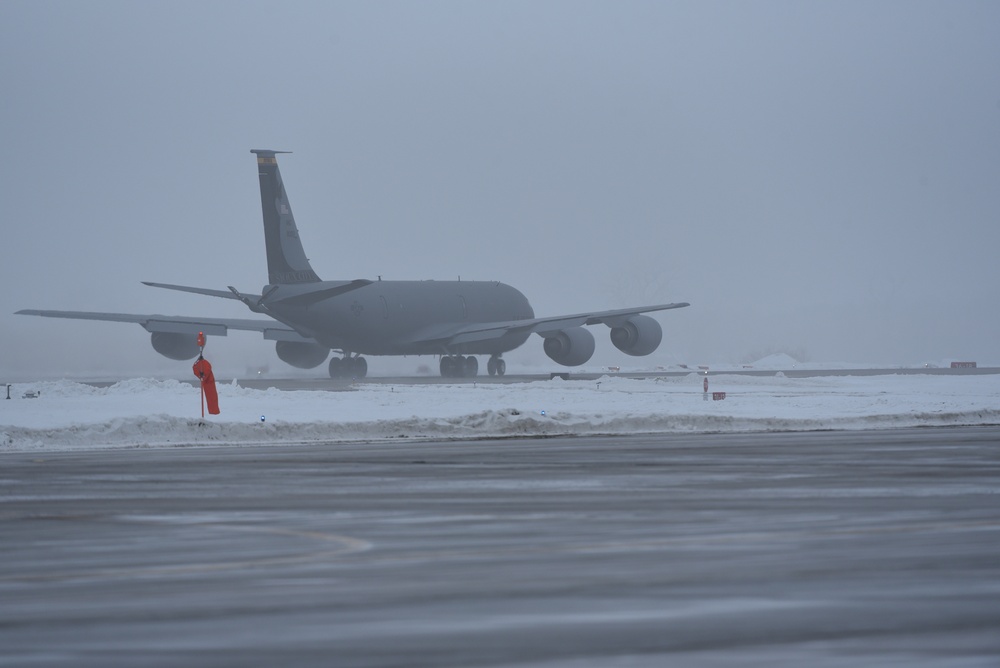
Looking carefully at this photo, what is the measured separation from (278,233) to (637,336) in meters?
14.9

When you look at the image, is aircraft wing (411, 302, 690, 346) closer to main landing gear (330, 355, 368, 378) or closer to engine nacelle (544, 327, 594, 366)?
engine nacelle (544, 327, 594, 366)

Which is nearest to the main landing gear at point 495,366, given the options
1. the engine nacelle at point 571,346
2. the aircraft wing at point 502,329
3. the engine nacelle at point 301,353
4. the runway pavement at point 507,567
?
the aircraft wing at point 502,329

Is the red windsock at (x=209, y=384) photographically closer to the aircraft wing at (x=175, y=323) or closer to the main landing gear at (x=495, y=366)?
the aircraft wing at (x=175, y=323)

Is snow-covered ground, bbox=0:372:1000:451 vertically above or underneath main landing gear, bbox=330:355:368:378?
underneath

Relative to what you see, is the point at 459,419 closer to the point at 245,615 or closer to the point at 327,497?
the point at 327,497

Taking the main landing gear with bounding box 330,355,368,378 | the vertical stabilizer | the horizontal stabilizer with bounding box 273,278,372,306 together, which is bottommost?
the main landing gear with bounding box 330,355,368,378

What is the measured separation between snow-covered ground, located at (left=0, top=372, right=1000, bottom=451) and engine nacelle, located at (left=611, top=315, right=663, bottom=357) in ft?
20.1

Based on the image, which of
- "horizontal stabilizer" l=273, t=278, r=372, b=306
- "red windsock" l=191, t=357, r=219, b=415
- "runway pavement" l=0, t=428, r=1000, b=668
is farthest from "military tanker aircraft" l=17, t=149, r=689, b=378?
"runway pavement" l=0, t=428, r=1000, b=668

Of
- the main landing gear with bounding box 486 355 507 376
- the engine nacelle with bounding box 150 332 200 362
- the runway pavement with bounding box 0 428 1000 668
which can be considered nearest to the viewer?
the runway pavement with bounding box 0 428 1000 668

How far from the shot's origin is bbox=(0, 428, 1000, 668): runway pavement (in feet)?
22.8

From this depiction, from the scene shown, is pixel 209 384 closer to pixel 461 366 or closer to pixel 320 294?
pixel 320 294

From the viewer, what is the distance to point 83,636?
23.9ft

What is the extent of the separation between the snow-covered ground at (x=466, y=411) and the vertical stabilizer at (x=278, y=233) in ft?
31.7

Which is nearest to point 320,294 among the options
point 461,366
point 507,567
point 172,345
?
point 172,345
